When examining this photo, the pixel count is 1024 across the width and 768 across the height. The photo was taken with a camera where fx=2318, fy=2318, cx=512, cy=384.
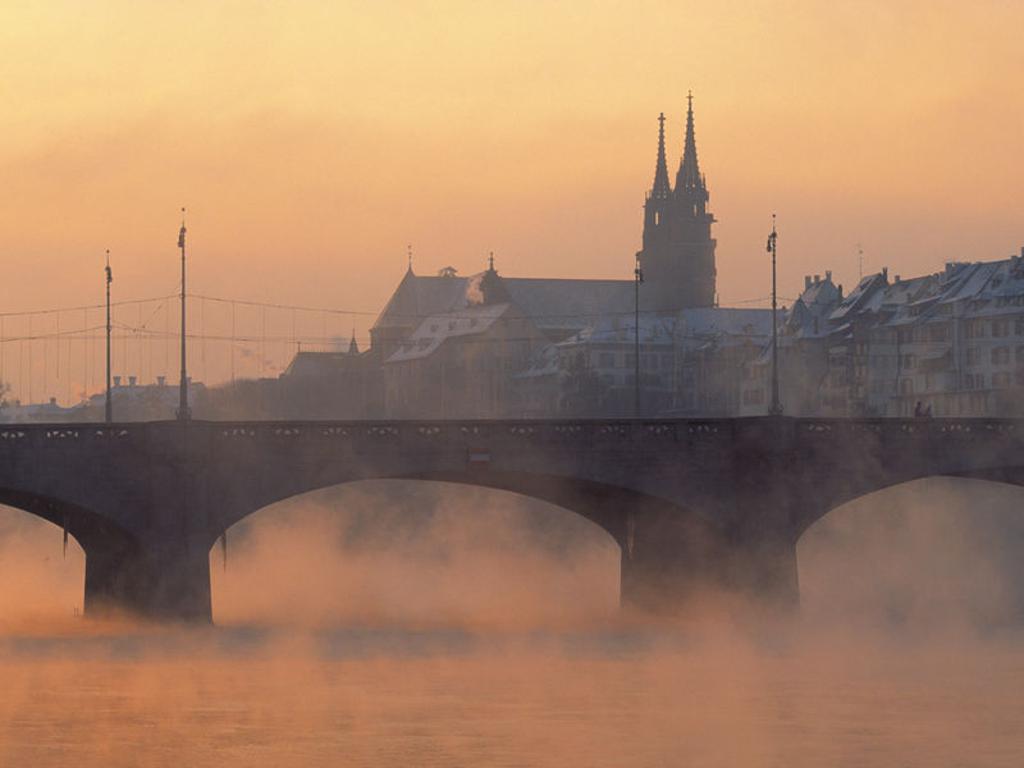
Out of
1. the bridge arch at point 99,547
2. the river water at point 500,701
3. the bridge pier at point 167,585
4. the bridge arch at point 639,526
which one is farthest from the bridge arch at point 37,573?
the river water at point 500,701

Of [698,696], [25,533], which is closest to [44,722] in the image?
[698,696]

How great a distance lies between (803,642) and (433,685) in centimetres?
1700

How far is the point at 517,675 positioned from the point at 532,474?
14384mm

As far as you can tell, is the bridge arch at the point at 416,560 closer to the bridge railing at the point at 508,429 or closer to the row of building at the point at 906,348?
the bridge railing at the point at 508,429

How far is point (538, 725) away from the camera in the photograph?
2362 inches

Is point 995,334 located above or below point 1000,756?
above

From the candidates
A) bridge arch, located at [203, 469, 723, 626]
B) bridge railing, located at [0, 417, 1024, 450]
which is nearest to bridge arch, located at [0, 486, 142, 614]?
bridge railing, located at [0, 417, 1024, 450]

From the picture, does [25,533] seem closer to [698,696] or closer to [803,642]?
[803,642]

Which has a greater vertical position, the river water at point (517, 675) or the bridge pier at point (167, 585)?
the bridge pier at point (167, 585)

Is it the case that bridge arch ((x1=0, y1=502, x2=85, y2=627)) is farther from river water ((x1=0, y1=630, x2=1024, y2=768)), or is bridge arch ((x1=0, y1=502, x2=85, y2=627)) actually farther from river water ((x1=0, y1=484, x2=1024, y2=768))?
river water ((x1=0, y1=630, x2=1024, y2=768))

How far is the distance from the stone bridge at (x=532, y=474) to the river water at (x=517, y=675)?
208 cm

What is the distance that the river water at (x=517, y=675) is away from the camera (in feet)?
186

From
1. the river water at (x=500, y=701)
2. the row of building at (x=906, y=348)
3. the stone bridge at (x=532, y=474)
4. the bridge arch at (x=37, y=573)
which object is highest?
the row of building at (x=906, y=348)

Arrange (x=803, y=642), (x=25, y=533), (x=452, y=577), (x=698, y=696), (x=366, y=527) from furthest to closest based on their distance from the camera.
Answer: (x=25, y=533)
(x=366, y=527)
(x=452, y=577)
(x=803, y=642)
(x=698, y=696)
